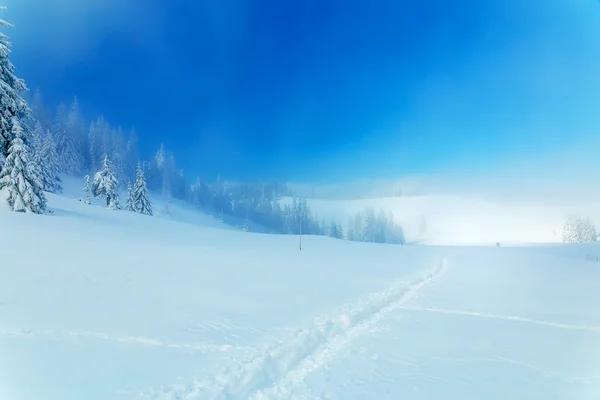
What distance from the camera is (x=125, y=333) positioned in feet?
16.5

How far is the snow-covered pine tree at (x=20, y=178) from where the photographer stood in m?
16.3

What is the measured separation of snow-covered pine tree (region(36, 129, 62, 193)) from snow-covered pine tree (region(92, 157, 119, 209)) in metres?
6.15

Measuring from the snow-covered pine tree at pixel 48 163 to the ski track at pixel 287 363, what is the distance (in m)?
35.1

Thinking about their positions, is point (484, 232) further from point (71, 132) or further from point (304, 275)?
point (71, 132)

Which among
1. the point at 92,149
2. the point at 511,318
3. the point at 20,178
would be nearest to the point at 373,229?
the point at 92,149

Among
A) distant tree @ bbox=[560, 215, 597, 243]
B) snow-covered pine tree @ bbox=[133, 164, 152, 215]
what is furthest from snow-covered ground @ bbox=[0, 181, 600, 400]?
distant tree @ bbox=[560, 215, 597, 243]

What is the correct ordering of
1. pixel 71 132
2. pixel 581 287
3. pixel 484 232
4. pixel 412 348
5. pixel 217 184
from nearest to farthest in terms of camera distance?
pixel 412 348
pixel 581 287
pixel 71 132
pixel 217 184
pixel 484 232

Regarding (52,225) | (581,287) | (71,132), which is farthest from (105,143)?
(581,287)

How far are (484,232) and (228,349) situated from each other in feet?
357

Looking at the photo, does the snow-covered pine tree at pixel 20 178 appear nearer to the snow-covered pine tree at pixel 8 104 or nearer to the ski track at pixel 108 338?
the snow-covered pine tree at pixel 8 104

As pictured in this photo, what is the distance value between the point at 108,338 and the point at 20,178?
17516mm

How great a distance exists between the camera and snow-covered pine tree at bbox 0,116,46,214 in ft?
53.4

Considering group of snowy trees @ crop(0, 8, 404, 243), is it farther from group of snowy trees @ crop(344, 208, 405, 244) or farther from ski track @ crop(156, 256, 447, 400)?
ski track @ crop(156, 256, 447, 400)

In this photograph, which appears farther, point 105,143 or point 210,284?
point 105,143
